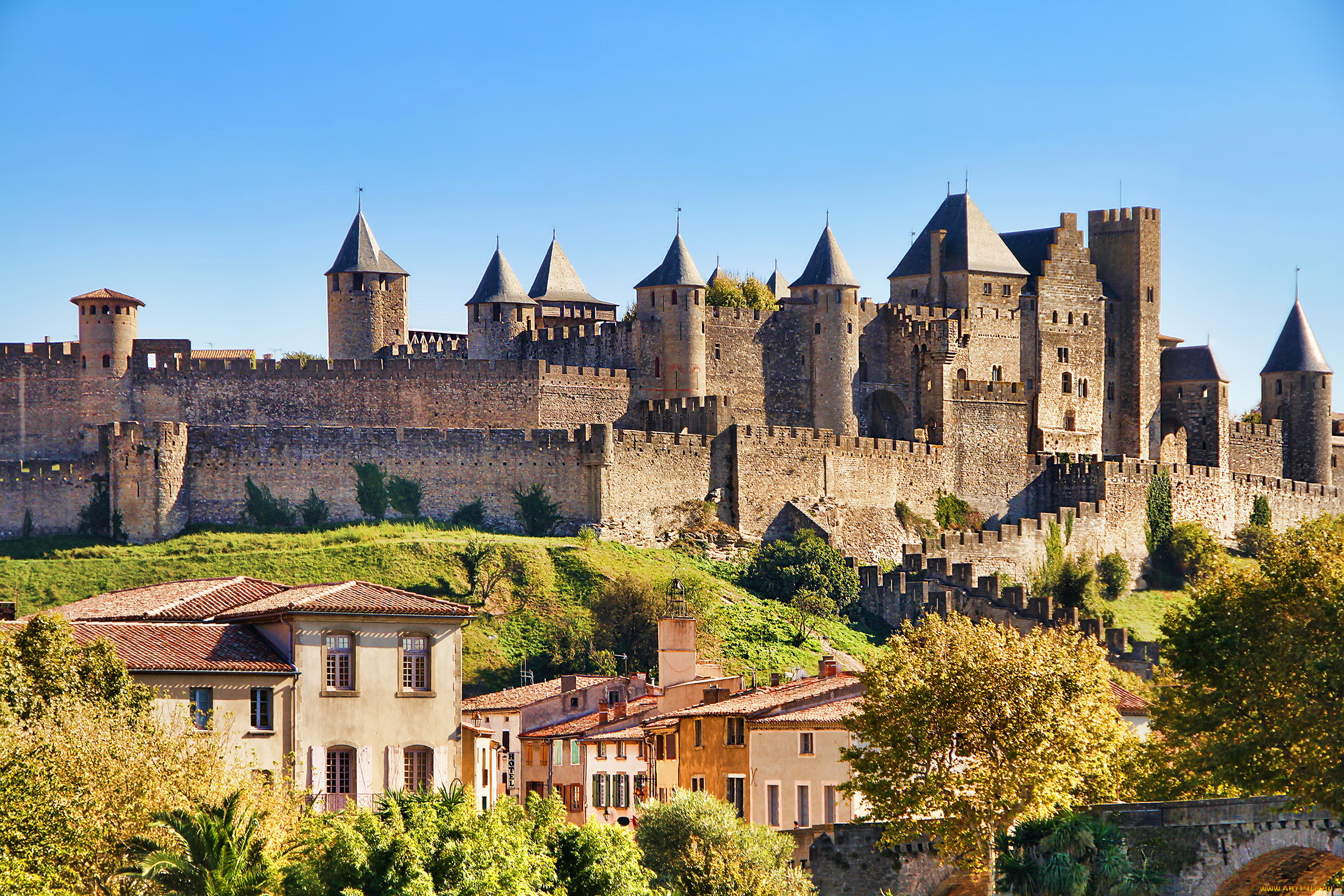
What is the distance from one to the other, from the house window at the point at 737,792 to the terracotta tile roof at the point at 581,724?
5.75 m

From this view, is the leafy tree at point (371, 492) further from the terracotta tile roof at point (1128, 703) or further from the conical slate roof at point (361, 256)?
the terracotta tile roof at point (1128, 703)

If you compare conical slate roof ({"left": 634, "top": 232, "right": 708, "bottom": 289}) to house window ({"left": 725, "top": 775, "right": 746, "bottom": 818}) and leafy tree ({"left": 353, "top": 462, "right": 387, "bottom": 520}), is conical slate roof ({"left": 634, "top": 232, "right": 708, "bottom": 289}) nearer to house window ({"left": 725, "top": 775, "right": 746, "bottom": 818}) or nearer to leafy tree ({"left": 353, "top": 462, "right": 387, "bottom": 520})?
leafy tree ({"left": 353, "top": 462, "right": 387, "bottom": 520})

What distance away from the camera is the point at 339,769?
4481 centimetres

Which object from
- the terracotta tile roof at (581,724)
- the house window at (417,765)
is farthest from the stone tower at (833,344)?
the house window at (417,765)

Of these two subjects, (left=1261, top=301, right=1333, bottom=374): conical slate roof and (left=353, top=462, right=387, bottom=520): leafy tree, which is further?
(left=1261, top=301, right=1333, bottom=374): conical slate roof

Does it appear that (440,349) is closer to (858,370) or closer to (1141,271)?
(858,370)

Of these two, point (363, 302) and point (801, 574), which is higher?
point (363, 302)

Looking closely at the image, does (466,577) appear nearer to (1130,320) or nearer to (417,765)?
(417,765)

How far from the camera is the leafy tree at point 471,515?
256 ft

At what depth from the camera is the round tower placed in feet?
270

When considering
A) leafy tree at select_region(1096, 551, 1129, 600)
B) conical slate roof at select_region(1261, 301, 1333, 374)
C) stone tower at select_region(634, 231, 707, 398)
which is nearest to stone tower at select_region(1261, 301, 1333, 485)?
conical slate roof at select_region(1261, 301, 1333, 374)

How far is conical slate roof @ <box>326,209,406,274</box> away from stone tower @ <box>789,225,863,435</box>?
16289 mm

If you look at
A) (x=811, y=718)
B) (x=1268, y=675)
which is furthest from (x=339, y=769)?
(x=1268, y=675)

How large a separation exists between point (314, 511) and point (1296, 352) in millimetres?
49166
